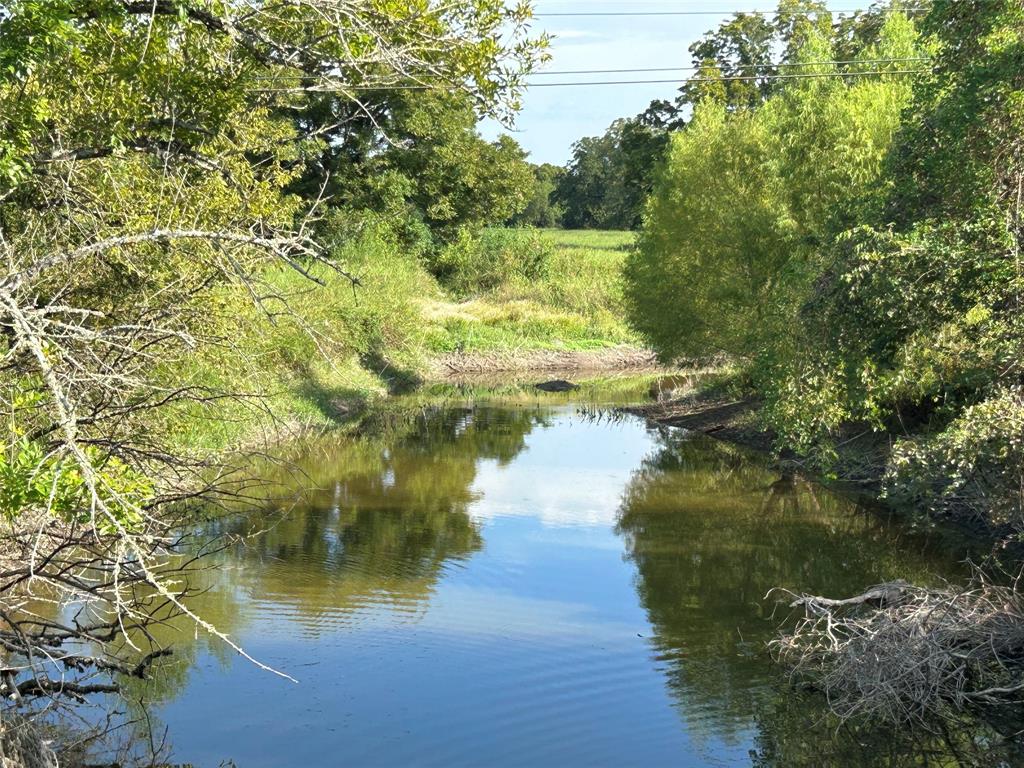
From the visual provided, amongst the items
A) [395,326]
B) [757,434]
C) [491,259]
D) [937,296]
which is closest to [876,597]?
[937,296]

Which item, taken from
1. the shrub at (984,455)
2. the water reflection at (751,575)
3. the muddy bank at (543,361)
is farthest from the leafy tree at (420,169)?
the shrub at (984,455)

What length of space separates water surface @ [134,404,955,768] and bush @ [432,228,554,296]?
27.7 metres

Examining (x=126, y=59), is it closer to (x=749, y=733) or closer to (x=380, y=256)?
(x=749, y=733)

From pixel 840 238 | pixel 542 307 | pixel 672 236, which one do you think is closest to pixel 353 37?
pixel 840 238

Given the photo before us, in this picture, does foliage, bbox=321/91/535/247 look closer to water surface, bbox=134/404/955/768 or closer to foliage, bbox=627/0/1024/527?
water surface, bbox=134/404/955/768

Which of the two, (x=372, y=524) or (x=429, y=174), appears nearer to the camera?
(x=372, y=524)

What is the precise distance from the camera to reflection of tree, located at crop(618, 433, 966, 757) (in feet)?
41.7

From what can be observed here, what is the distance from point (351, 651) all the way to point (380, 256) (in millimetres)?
29010

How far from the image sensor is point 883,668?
36.6ft

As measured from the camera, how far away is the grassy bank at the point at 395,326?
54.6 feet

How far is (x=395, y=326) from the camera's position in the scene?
124 ft

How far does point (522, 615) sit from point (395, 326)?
23.9 m

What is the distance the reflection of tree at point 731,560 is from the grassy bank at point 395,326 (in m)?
5.86

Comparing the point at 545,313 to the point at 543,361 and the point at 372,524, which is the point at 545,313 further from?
the point at 372,524
